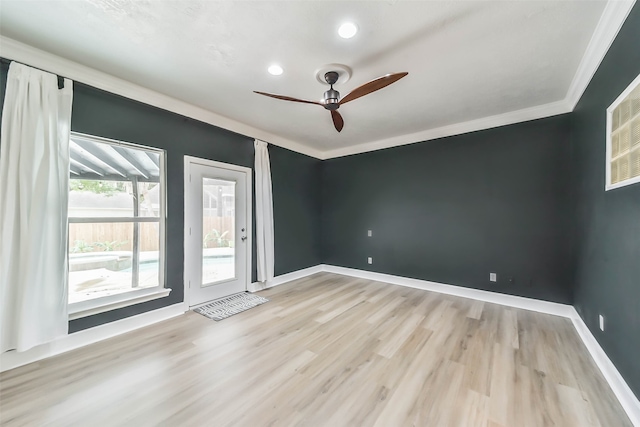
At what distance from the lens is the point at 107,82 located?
2461mm

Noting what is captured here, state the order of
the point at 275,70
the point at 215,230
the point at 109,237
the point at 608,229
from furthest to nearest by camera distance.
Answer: the point at 215,230 < the point at 109,237 < the point at 275,70 < the point at 608,229

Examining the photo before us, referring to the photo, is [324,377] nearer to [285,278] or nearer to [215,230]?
[215,230]

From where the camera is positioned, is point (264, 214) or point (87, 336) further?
point (264, 214)

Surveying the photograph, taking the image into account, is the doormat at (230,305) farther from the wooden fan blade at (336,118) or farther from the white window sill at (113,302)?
the wooden fan blade at (336,118)

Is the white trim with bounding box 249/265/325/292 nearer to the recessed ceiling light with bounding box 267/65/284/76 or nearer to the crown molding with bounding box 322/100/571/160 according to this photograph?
the crown molding with bounding box 322/100/571/160

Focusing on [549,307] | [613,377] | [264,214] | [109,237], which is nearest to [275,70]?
[264,214]

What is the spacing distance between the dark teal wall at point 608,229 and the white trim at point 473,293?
34 cm

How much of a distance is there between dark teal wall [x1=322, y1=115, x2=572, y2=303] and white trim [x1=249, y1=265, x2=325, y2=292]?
676 millimetres

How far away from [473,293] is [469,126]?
2626 millimetres

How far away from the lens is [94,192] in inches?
99.0

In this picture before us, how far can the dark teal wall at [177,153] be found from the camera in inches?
96.4

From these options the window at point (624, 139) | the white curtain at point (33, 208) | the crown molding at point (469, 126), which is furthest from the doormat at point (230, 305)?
the window at point (624, 139)

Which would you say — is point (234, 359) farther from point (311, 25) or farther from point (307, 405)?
point (311, 25)

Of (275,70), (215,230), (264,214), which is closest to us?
(275,70)
